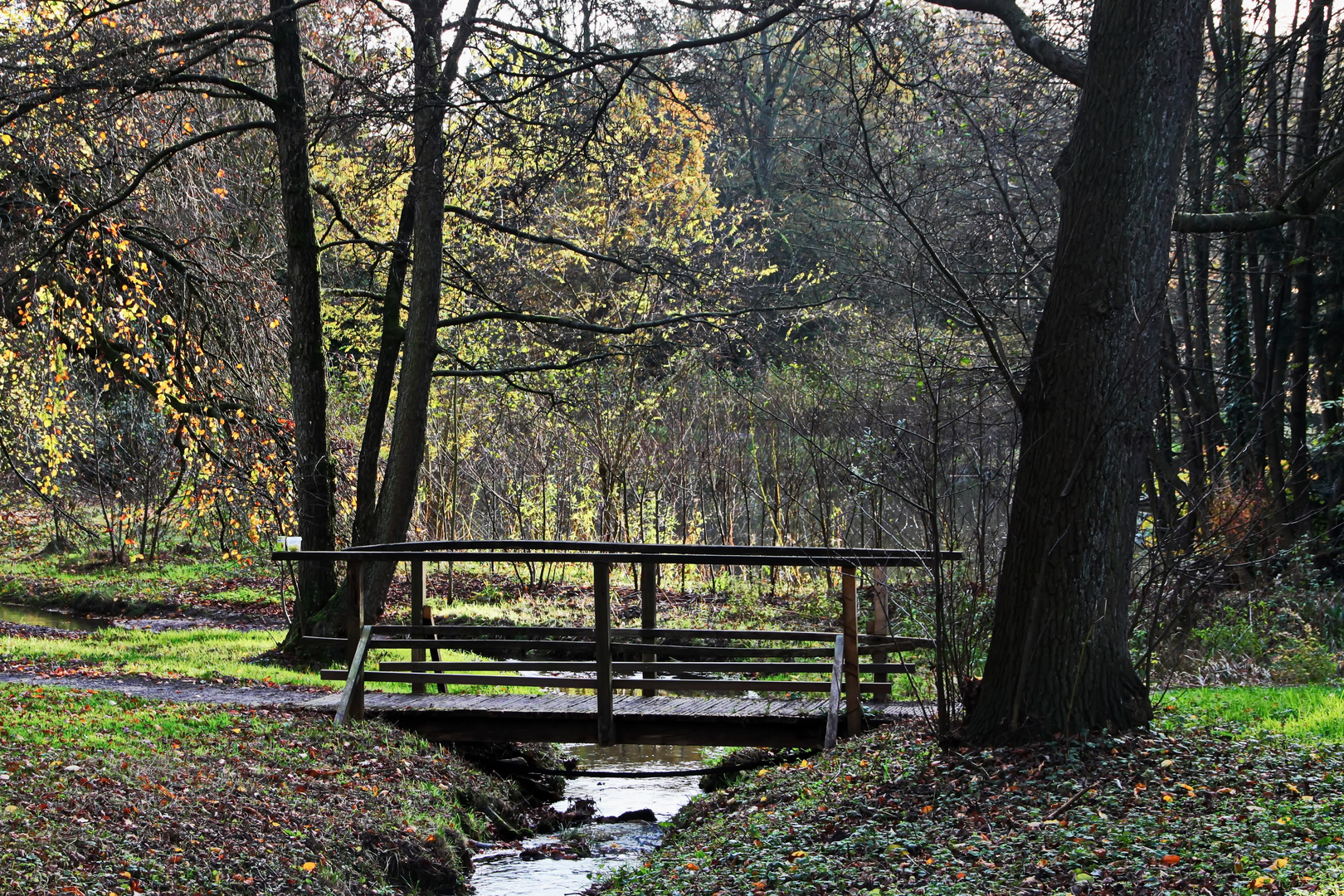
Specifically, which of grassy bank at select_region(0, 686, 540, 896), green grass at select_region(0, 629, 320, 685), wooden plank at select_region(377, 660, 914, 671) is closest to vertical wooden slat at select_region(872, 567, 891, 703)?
wooden plank at select_region(377, 660, 914, 671)

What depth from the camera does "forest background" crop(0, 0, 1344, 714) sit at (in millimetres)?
8555

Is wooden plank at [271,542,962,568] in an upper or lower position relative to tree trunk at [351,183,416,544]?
lower

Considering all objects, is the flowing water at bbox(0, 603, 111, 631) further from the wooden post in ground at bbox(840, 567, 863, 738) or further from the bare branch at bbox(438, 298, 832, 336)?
the wooden post in ground at bbox(840, 567, 863, 738)

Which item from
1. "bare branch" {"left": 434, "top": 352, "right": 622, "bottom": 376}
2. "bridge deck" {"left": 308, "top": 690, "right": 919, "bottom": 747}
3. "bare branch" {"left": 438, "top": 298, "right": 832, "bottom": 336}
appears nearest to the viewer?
"bridge deck" {"left": 308, "top": 690, "right": 919, "bottom": 747}

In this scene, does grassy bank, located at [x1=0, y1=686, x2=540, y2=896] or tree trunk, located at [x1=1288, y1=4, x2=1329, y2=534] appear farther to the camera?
tree trunk, located at [x1=1288, y1=4, x2=1329, y2=534]

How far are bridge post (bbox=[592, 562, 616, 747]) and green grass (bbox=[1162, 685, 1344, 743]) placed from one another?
3.59m

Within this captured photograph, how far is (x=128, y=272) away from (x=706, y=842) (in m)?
7.91

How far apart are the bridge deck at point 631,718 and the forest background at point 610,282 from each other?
53.2 inches

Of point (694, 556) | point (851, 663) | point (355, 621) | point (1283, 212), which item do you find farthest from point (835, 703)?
point (1283, 212)

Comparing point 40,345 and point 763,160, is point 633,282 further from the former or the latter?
point 763,160

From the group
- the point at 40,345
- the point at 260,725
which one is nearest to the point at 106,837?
the point at 260,725

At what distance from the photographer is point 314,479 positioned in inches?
486

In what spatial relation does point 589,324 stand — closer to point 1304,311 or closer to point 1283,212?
point 1283,212

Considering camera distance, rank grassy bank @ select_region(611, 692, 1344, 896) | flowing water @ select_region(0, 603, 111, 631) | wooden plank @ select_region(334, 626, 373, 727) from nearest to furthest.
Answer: grassy bank @ select_region(611, 692, 1344, 896), wooden plank @ select_region(334, 626, 373, 727), flowing water @ select_region(0, 603, 111, 631)
